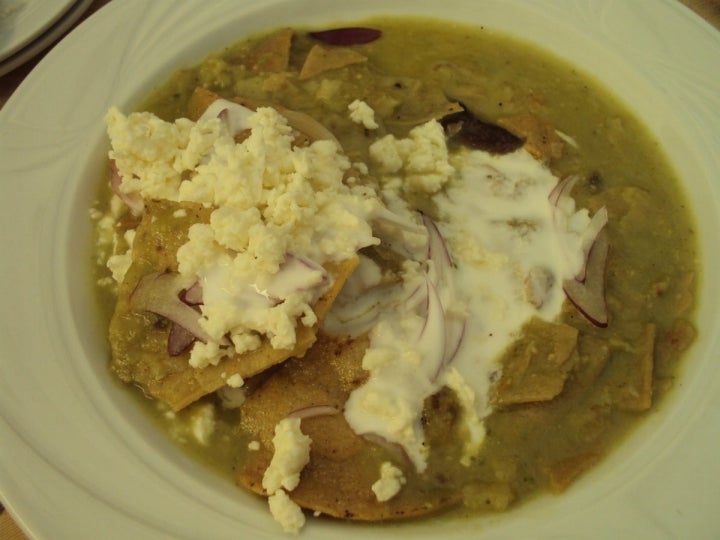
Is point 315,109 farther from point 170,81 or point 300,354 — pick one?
point 300,354

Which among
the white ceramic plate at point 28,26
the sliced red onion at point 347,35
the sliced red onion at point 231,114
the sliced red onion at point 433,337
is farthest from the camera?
the sliced red onion at point 347,35

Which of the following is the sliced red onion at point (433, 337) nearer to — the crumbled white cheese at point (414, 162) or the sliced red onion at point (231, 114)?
the crumbled white cheese at point (414, 162)

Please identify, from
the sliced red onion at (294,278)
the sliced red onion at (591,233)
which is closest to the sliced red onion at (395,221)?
the sliced red onion at (294,278)

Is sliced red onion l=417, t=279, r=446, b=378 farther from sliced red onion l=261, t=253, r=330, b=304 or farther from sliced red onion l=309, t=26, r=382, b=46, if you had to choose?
sliced red onion l=309, t=26, r=382, b=46

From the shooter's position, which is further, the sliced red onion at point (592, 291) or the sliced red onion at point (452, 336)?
the sliced red onion at point (592, 291)

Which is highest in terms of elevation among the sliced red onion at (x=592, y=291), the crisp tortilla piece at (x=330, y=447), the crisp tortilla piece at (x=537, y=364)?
the sliced red onion at (x=592, y=291)

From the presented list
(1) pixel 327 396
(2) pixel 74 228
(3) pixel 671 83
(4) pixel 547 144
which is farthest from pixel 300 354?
(3) pixel 671 83

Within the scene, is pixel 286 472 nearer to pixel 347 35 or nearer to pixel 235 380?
pixel 235 380
